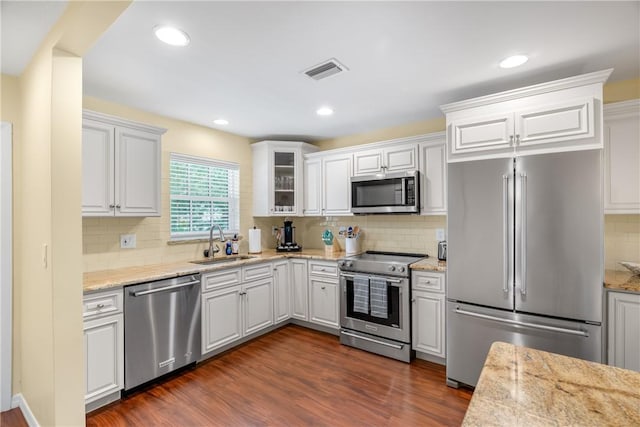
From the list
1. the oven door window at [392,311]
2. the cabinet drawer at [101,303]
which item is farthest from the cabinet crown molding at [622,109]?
the cabinet drawer at [101,303]

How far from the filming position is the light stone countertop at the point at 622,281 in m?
2.05

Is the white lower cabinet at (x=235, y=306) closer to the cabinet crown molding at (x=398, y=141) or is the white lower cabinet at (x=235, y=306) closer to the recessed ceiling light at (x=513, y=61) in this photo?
the cabinet crown molding at (x=398, y=141)

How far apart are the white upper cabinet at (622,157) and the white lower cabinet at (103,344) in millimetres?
3902

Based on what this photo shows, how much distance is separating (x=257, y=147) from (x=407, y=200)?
220 cm

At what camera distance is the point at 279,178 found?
4.25m

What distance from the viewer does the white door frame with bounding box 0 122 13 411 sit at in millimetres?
2225

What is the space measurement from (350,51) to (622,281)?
2.51m

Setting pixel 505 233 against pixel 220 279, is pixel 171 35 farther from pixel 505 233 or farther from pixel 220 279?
pixel 505 233

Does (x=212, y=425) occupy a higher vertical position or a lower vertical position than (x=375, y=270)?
lower

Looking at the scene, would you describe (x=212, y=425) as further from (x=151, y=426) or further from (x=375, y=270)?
(x=375, y=270)

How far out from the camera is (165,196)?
3363 mm

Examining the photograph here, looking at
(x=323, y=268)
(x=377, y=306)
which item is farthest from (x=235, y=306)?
(x=377, y=306)

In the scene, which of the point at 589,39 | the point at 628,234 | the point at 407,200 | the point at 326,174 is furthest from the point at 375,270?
the point at 589,39

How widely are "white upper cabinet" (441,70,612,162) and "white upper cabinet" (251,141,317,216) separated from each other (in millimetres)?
2144
